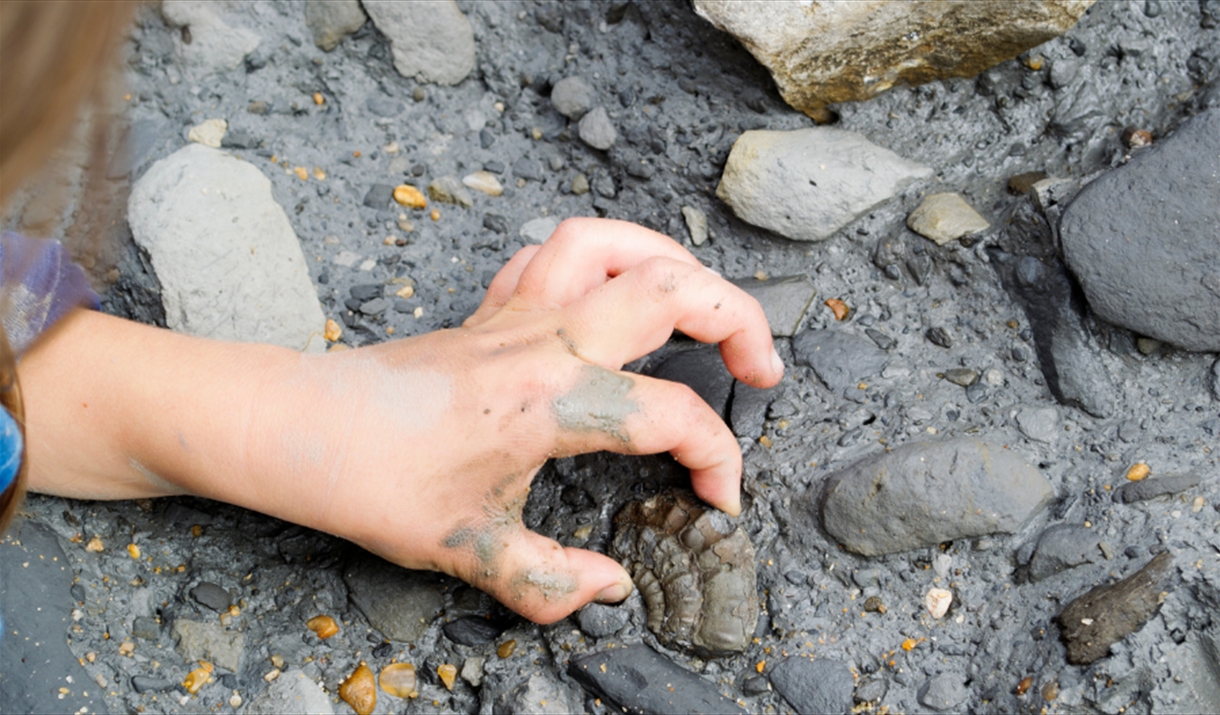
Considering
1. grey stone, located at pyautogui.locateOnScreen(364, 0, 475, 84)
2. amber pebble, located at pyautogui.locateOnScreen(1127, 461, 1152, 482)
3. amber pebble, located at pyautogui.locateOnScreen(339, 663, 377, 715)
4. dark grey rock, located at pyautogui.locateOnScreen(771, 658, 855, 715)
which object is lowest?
amber pebble, located at pyautogui.locateOnScreen(339, 663, 377, 715)

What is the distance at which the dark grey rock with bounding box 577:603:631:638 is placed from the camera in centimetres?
154

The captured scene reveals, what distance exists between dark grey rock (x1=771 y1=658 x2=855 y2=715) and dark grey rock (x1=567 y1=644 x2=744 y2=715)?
0.08m

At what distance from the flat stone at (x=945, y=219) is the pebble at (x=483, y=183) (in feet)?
2.73

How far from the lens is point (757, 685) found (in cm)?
148

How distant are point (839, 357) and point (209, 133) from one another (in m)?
1.30

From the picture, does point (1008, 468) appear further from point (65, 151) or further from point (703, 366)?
point (65, 151)

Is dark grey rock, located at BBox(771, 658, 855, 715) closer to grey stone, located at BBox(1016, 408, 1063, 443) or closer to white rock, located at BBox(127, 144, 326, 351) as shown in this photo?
grey stone, located at BBox(1016, 408, 1063, 443)

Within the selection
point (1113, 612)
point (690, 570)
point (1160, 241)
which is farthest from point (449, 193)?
point (1113, 612)

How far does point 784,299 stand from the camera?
1778 mm

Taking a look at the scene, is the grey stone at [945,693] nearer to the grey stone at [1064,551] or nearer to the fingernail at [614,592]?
the grey stone at [1064,551]

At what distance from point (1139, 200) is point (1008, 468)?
0.47 metres

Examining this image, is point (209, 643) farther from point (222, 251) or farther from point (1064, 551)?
point (1064, 551)

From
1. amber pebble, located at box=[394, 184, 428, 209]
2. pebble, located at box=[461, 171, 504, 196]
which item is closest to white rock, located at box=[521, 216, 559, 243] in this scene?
pebble, located at box=[461, 171, 504, 196]

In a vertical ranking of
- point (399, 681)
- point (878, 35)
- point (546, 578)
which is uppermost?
point (878, 35)
